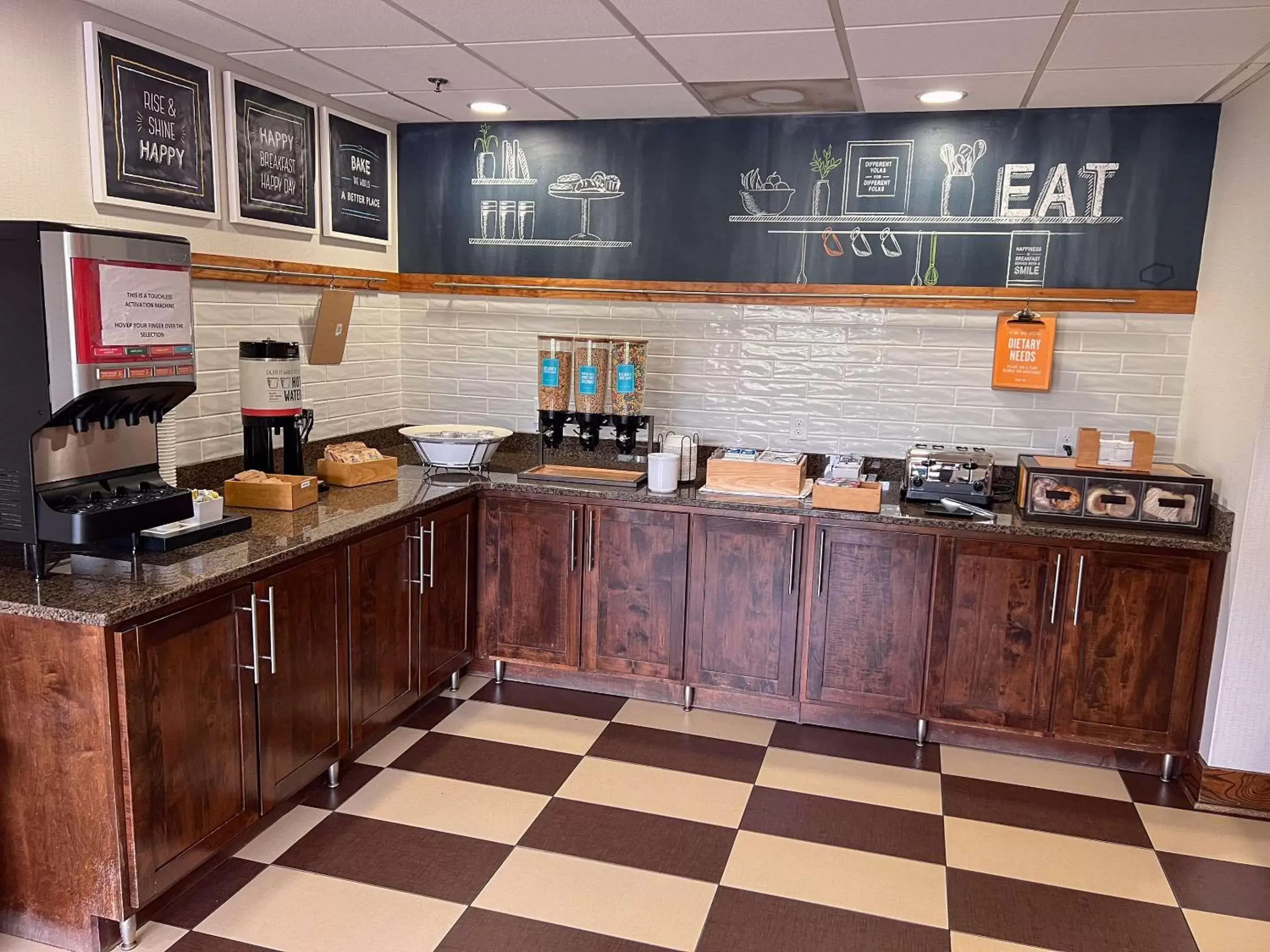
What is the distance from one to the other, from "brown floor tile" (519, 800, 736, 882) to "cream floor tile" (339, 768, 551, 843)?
0.21 ft

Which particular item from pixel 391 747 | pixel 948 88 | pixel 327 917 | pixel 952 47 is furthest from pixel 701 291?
pixel 327 917

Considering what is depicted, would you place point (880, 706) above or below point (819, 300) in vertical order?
below

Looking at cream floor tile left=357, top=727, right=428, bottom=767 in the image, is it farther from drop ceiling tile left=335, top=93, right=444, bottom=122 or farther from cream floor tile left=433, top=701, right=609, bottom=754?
drop ceiling tile left=335, top=93, right=444, bottom=122

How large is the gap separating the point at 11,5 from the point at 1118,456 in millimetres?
3553

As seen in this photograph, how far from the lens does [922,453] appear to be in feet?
11.6

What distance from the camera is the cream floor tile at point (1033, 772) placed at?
3145 mm

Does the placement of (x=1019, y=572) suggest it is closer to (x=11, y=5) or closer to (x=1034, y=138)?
(x=1034, y=138)

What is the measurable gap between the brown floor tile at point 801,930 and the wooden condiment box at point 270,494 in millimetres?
1765

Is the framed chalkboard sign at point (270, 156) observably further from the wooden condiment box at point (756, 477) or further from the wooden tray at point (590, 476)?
the wooden condiment box at point (756, 477)

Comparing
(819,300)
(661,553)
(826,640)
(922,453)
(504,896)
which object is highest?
(819,300)

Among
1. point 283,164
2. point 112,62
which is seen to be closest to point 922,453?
point 283,164

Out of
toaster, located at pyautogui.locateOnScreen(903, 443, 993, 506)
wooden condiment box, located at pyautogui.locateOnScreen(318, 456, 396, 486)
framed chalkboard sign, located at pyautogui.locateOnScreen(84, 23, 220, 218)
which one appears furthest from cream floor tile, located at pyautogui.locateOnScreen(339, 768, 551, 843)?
framed chalkboard sign, located at pyautogui.locateOnScreen(84, 23, 220, 218)

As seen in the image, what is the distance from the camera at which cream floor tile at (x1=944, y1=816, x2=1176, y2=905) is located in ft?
8.48

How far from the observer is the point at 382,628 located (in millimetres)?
3131
